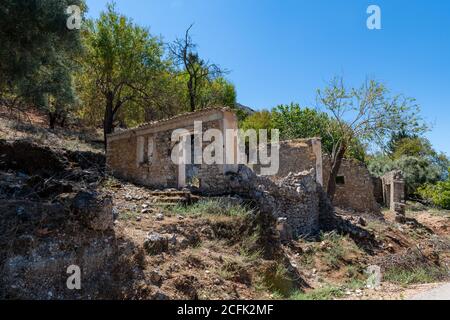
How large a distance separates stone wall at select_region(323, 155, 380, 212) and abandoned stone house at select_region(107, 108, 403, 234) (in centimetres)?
126

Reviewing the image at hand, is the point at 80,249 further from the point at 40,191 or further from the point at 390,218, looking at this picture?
the point at 390,218

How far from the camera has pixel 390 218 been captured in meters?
17.7

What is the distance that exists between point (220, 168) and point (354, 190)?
1067cm

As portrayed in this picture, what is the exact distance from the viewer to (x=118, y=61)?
18.3 meters

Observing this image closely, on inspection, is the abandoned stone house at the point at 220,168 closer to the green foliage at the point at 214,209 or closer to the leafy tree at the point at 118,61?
the green foliage at the point at 214,209

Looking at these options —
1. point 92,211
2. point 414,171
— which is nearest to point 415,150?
point 414,171

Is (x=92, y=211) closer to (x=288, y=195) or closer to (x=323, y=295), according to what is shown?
(x=323, y=295)

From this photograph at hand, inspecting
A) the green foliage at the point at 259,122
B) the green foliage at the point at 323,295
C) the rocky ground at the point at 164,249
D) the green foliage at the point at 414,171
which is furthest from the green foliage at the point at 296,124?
the green foliage at the point at 323,295

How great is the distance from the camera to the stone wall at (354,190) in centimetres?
1855

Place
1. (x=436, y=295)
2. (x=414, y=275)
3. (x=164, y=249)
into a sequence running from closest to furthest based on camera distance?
1. (x=436, y=295)
2. (x=164, y=249)
3. (x=414, y=275)

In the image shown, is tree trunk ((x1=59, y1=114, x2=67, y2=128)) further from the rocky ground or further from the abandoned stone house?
the rocky ground

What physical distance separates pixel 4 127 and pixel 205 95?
12.2 meters

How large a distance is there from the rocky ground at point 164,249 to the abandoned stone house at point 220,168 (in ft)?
2.90

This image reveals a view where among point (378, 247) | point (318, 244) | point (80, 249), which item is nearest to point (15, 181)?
point (80, 249)
